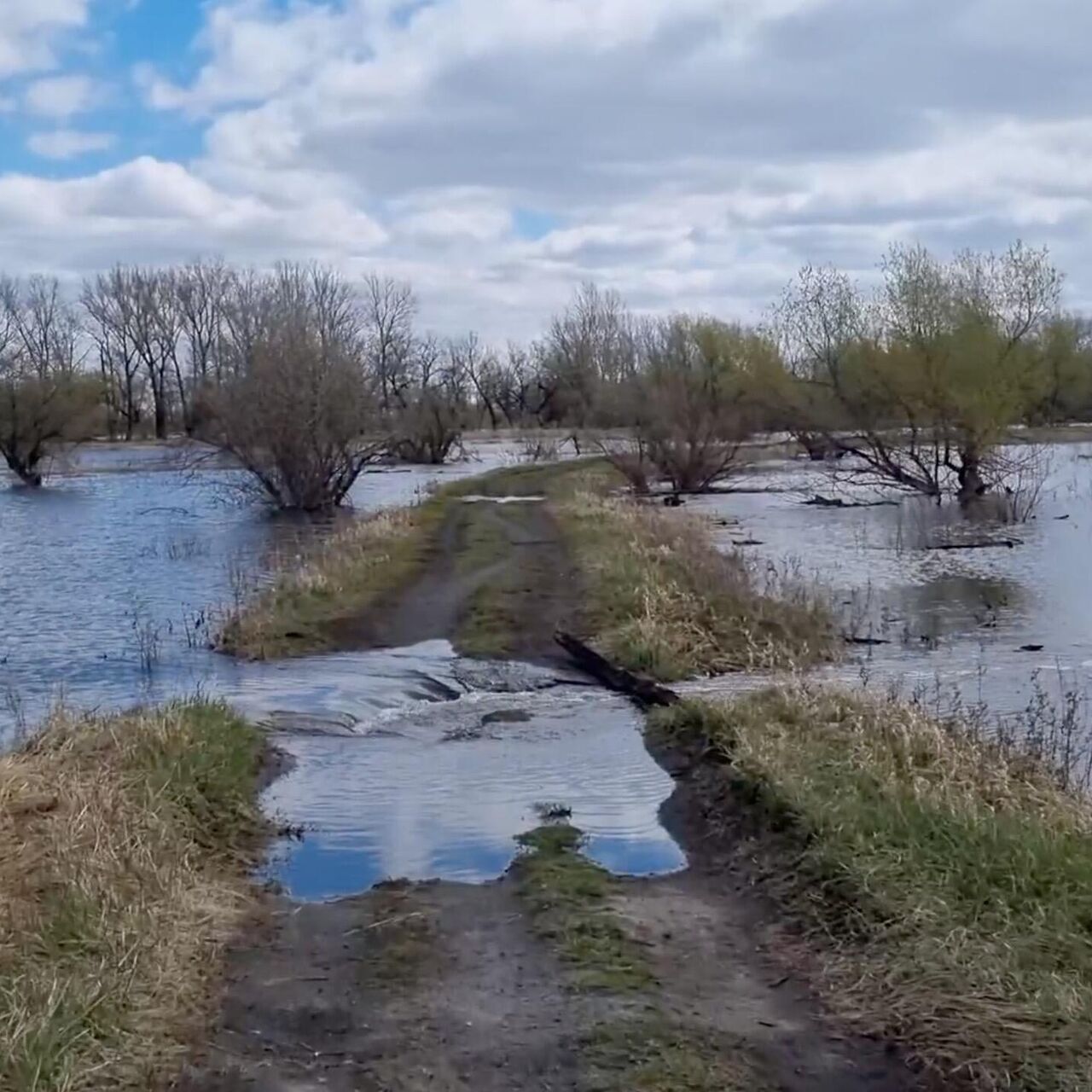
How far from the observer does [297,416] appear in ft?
140

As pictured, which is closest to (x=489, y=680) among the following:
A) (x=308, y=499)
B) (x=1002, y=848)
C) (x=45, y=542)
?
(x=1002, y=848)

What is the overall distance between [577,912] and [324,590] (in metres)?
15.3

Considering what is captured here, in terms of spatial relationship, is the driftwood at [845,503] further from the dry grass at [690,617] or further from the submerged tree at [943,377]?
the dry grass at [690,617]

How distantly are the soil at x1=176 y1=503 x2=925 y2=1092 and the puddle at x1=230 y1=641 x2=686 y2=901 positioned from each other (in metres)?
0.63

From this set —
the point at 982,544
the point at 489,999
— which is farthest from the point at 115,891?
the point at 982,544

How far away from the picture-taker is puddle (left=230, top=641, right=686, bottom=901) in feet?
30.6

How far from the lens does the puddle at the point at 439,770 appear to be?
9312 millimetres

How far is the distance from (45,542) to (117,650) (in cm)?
1834

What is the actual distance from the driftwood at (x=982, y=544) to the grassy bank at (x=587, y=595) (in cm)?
506

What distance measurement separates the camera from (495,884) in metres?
8.48

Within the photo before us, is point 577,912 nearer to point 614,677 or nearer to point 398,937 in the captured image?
point 398,937

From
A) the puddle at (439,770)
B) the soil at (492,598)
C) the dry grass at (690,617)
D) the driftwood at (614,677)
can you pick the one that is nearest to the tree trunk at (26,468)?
the soil at (492,598)

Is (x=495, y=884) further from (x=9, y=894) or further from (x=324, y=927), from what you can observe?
(x=9, y=894)

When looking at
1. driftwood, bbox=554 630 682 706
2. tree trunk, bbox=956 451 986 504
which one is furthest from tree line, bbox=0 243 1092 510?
driftwood, bbox=554 630 682 706
